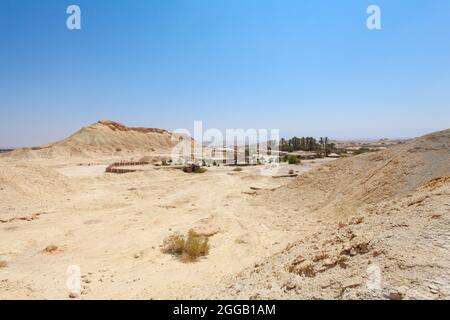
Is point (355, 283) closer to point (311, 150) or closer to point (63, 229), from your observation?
point (63, 229)

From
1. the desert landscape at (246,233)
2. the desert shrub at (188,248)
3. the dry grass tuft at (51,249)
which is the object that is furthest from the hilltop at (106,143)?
the desert shrub at (188,248)

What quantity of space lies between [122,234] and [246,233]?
13.4ft

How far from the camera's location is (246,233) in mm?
10141

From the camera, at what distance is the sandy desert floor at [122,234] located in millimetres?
6352

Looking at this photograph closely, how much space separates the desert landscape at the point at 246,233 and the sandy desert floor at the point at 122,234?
1.9 inches

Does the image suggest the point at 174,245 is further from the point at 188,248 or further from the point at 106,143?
the point at 106,143

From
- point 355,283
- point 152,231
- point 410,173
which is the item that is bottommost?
point 152,231

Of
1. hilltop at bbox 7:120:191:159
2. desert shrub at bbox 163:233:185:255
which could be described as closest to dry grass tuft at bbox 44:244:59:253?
desert shrub at bbox 163:233:185:255

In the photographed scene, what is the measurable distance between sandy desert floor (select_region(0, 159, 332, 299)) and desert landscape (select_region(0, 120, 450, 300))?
0.05 metres

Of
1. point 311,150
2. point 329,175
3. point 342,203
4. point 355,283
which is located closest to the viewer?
point 355,283

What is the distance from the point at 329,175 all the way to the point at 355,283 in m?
12.1

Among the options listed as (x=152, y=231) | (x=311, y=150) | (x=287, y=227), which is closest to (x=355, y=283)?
(x=287, y=227)

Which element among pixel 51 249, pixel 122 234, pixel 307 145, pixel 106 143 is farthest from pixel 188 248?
pixel 307 145

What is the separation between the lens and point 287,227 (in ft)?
35.0
